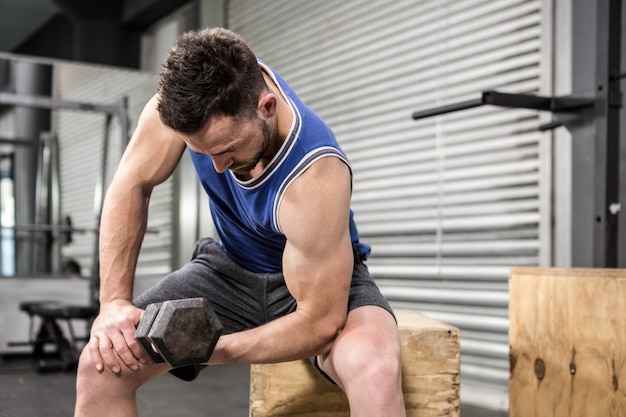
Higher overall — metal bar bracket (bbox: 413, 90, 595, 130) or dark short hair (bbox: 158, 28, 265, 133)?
metal bar bracket (bbox: 413, 90, 595, 130)

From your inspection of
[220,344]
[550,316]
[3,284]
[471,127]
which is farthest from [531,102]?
[3,284]

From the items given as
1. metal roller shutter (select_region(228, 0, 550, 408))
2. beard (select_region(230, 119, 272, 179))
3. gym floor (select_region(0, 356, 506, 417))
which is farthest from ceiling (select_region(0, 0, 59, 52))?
beard (select_region(230, 119, 272, 179))

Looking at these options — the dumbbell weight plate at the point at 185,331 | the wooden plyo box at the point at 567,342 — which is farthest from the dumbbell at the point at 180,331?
the wooden plyo box at the point at 567,342

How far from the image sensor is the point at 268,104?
146 cm

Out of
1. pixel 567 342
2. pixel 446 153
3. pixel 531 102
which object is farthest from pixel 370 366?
pixel 446 153

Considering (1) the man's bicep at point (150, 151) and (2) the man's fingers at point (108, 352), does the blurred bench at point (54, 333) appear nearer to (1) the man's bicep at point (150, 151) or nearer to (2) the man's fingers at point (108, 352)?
(1) the man's bicep at point (150, 151)

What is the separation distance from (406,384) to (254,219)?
618mm

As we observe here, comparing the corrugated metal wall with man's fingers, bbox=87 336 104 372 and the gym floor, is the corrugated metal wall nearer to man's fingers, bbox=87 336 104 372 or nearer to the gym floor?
the gym floor

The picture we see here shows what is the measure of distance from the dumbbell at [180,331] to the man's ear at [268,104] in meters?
0.38

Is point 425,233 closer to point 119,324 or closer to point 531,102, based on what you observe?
point 531,102

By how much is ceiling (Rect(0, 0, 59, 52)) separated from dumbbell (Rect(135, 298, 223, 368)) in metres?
5.59

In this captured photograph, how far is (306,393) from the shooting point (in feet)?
6.43

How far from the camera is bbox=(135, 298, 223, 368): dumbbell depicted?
1367 millimetres

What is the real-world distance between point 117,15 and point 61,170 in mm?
1403
